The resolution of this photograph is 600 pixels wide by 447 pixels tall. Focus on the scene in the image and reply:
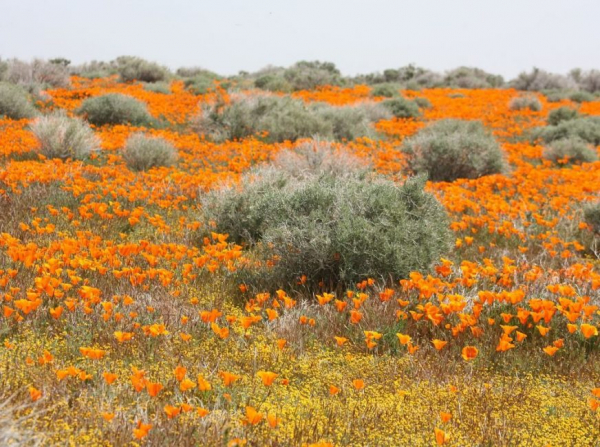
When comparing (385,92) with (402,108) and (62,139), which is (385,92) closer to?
(402,108)

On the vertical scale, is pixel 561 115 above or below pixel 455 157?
above

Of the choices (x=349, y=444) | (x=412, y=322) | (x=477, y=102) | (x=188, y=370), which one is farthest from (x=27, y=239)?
(x=477, y=102)

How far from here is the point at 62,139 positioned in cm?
1016

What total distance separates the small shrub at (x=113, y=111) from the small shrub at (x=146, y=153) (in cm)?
443

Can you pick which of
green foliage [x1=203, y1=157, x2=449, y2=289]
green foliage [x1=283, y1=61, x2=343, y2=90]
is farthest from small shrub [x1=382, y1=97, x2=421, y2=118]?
green foliage [x1=203, y1=157, x2=449, y2=289]

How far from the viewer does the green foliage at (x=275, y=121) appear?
14.1m

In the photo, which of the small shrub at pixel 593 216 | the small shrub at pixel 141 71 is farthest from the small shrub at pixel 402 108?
the small shrub at pixel 141 71

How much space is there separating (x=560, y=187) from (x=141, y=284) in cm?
767

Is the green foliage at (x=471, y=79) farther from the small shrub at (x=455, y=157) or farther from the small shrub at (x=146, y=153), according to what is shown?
the small shrub at (x=146, y=153)

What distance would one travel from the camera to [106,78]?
29000mm

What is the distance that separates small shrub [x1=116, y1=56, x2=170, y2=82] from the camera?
29.7 meters

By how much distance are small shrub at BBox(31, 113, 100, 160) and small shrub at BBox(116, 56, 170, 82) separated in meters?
20.1

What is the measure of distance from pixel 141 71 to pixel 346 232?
27644 mm

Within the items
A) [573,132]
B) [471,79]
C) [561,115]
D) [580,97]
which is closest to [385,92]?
[561,115]
